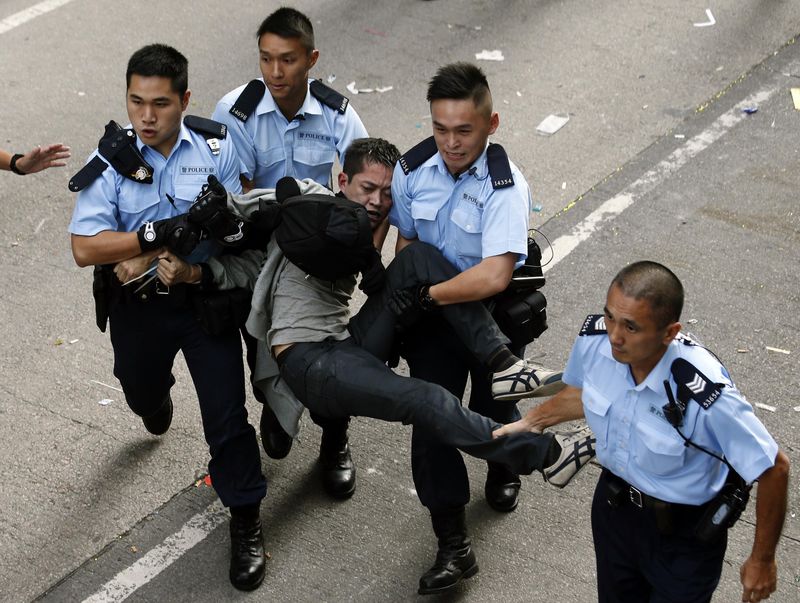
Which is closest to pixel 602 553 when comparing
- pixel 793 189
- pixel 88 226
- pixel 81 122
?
pixel 88 226

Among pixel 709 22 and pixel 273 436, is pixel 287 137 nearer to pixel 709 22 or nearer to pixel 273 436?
pixel 273 436

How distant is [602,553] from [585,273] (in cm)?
310

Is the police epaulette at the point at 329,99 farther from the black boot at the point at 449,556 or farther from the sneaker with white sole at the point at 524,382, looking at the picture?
the black boot at the point at 449,556

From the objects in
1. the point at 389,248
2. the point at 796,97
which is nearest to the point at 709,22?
the point at 796,97

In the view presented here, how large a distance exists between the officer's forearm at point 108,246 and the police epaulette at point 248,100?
87 cm

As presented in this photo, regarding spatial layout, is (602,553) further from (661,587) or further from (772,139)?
(772,139)

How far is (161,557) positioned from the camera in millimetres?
5105

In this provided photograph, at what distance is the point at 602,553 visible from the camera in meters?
4.05

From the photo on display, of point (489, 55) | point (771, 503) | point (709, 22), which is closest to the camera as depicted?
point (771, 503)

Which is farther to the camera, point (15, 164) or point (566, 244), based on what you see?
point (566, 244)

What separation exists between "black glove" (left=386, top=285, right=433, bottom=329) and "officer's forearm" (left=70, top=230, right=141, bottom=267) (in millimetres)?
1043

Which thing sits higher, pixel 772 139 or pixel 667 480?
pixel 667 480

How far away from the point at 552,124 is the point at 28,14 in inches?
188

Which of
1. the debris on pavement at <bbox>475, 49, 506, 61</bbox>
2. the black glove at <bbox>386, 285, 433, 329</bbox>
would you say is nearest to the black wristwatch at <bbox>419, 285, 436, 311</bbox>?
the black glove at <bbox>386, 285, 433, 329</bbox>
